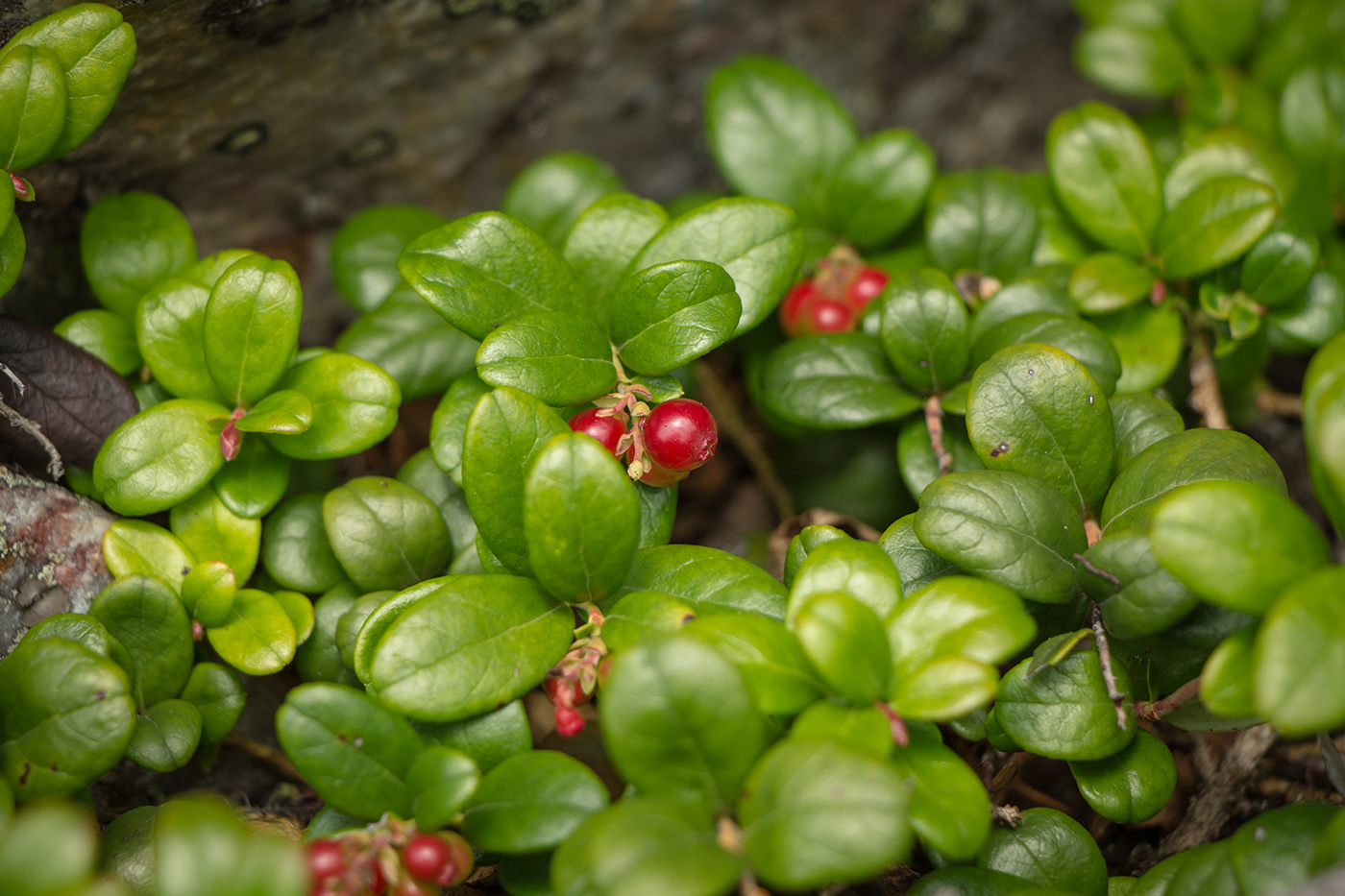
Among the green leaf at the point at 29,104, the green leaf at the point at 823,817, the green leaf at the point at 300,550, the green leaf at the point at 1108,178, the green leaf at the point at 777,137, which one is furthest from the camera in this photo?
the green leaf at the point at 777,137

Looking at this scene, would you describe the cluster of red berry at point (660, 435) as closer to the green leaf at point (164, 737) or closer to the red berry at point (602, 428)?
the red berry at point (602, 428)

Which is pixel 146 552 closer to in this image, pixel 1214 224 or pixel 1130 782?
pixel 1130 782

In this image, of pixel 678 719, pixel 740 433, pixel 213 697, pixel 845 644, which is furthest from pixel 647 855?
pixel 740 433

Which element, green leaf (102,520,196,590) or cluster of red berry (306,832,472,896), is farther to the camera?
green leaf (102,520,196,590)

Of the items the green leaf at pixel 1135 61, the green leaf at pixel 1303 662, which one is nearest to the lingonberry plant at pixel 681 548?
the green leaf at pixel 1303 662

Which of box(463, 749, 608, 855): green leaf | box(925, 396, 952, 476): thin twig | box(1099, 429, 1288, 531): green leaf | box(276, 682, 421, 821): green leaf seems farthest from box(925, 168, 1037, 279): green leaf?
box(276, 682, 421, 821): green leaf

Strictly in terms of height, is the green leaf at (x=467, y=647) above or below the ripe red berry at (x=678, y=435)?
below

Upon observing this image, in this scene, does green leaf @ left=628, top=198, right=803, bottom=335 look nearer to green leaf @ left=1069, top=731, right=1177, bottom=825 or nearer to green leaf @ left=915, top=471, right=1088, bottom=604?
green leaf @ left=915, top=471, right=1088, bottom=604
